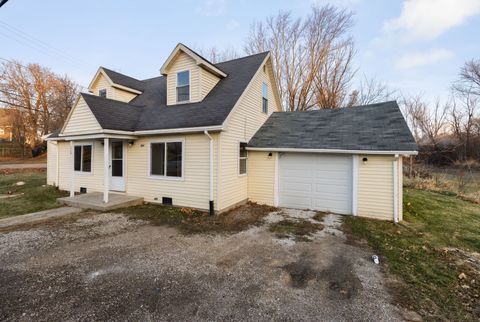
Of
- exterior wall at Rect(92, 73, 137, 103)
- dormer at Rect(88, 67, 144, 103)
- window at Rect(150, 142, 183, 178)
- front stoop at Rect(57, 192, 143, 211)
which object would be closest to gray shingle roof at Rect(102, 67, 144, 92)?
dormer at Rect(88, 67, 144, 103)

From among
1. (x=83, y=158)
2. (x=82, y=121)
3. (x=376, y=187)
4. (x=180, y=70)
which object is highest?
(x=180, y=70)

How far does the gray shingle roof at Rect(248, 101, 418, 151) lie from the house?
0.12 ft

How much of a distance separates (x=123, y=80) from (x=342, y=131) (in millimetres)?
11504

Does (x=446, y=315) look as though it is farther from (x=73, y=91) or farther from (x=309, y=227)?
(x=73, y=91)

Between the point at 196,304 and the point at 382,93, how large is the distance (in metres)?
24.5

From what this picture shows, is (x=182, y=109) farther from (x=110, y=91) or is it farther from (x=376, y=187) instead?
(x=376, y=187)

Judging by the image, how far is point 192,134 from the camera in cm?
741

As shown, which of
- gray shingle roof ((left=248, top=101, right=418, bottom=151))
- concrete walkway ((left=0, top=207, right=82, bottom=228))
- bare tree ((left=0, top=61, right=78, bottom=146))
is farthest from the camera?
bare tree ((left=0, top=61, right=78, bottom=146))

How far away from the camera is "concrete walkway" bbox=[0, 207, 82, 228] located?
234 inches

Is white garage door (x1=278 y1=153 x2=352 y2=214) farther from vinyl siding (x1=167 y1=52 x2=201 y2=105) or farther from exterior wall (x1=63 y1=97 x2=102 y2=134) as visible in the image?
exterior wall (x1=63 y1=97 x2=102 y2=134)

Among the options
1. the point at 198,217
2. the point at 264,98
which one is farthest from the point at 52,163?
the point at 264,98

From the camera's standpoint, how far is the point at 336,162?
7766 millimetres

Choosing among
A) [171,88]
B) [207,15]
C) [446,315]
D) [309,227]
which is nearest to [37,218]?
[171,88]

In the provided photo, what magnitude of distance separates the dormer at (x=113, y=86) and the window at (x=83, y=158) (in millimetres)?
3183
